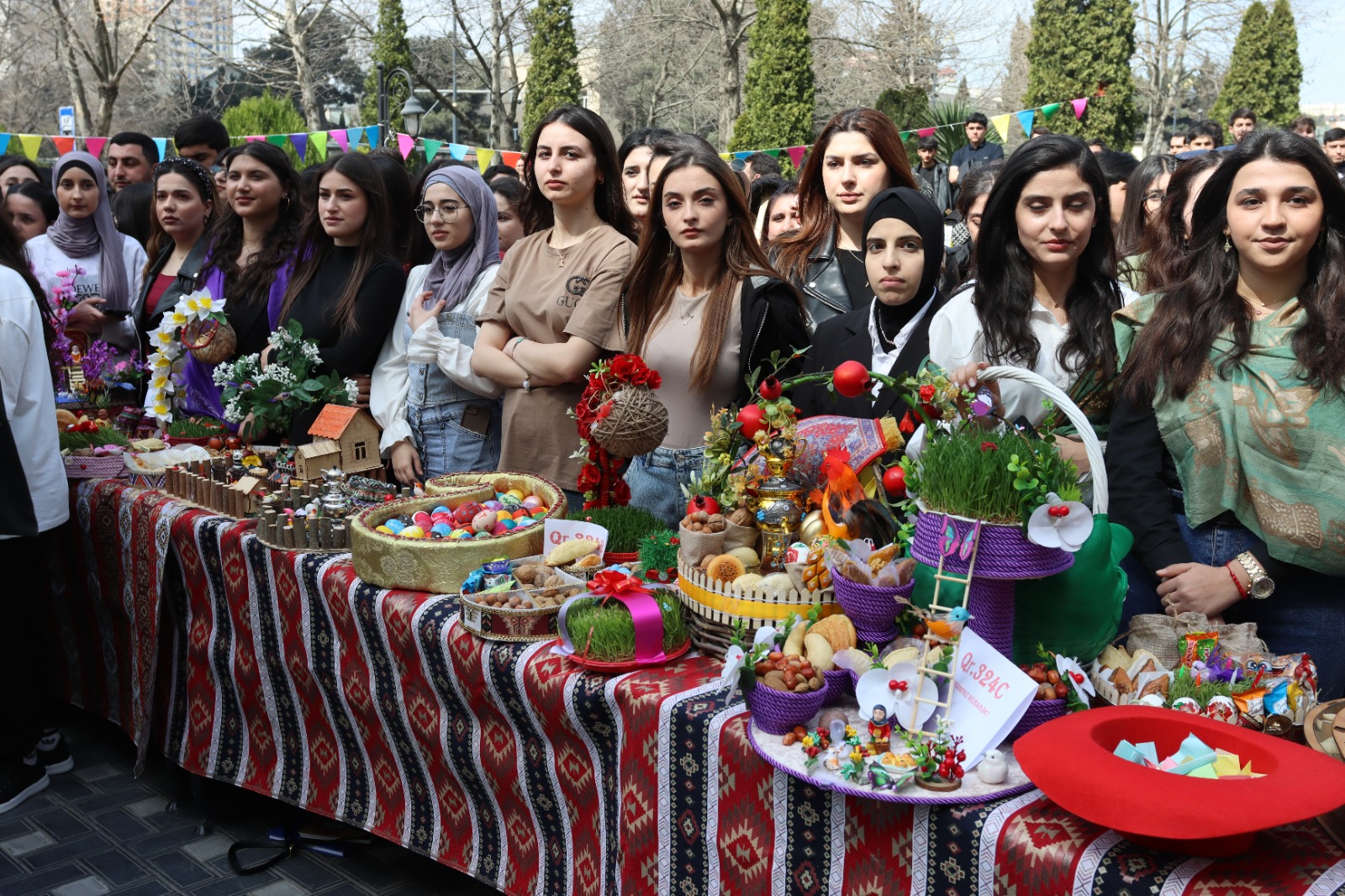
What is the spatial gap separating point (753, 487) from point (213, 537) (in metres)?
1.80

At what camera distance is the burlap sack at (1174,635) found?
1762mm

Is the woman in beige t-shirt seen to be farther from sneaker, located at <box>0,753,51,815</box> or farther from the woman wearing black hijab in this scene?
sneaker, located at <box>0,753,51,815</box>

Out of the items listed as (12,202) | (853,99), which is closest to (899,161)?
(12,202)

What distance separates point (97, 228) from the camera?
16.6 feet

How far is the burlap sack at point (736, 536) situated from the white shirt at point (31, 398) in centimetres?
246

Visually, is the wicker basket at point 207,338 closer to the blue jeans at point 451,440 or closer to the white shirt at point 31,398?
the white shirt at point 31,398

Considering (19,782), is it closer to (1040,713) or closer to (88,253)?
(88,253)

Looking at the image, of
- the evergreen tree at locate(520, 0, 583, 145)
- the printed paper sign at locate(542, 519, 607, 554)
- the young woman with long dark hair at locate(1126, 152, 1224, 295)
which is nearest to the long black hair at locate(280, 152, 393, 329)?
the printed paper sign at locate(542, 519, 607, 554)

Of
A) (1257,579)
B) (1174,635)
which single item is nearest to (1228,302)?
(1257,579)

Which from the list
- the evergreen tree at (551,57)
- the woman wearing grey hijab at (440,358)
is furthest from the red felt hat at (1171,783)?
the evergreen tree at (551,57)

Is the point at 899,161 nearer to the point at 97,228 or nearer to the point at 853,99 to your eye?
the point at 97,228

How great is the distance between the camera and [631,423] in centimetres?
238

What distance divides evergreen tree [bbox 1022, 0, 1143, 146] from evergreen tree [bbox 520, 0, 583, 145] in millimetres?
9733

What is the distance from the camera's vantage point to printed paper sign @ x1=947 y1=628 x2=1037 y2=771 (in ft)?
5.09
